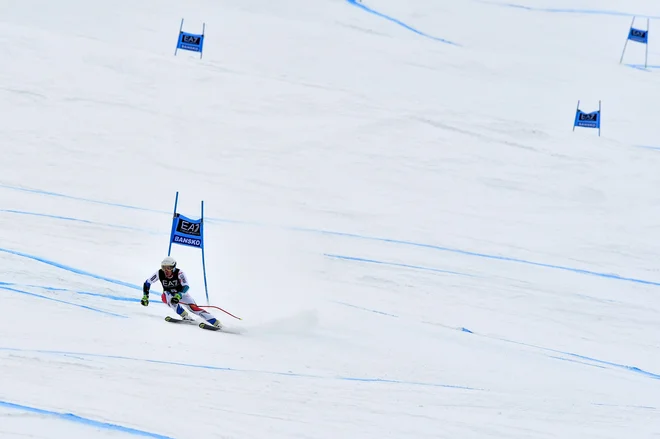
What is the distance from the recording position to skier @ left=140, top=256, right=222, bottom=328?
831cm

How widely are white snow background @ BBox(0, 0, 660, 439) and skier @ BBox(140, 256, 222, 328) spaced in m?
0.21

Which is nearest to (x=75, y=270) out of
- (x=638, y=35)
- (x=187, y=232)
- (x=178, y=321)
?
(x=187, y=232)

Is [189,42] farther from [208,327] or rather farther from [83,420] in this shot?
[83,420]

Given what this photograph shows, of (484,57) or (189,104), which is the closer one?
(189,104)

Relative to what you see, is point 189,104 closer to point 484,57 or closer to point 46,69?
point 46,69

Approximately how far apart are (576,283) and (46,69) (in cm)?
906

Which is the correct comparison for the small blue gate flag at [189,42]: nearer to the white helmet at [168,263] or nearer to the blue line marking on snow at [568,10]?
the white helmet at [168,263]

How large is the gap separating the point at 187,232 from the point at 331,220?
3.26 m

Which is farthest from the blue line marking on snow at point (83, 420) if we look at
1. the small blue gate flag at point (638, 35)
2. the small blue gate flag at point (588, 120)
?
the small blue gate flag at point (638, 35)

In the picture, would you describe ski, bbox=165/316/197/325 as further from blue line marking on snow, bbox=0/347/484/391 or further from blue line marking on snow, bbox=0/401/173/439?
blue line marking on snow, bbox=0/401/173/439

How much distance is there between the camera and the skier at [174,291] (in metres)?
8.31

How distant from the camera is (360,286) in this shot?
1023 cm

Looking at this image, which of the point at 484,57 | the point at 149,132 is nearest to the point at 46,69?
the point at 149,132

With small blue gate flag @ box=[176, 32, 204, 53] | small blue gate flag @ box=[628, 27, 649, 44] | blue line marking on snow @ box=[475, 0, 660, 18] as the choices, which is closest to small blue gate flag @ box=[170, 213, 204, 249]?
small blue gate flag @ box=[176, 32, 204, 53]
